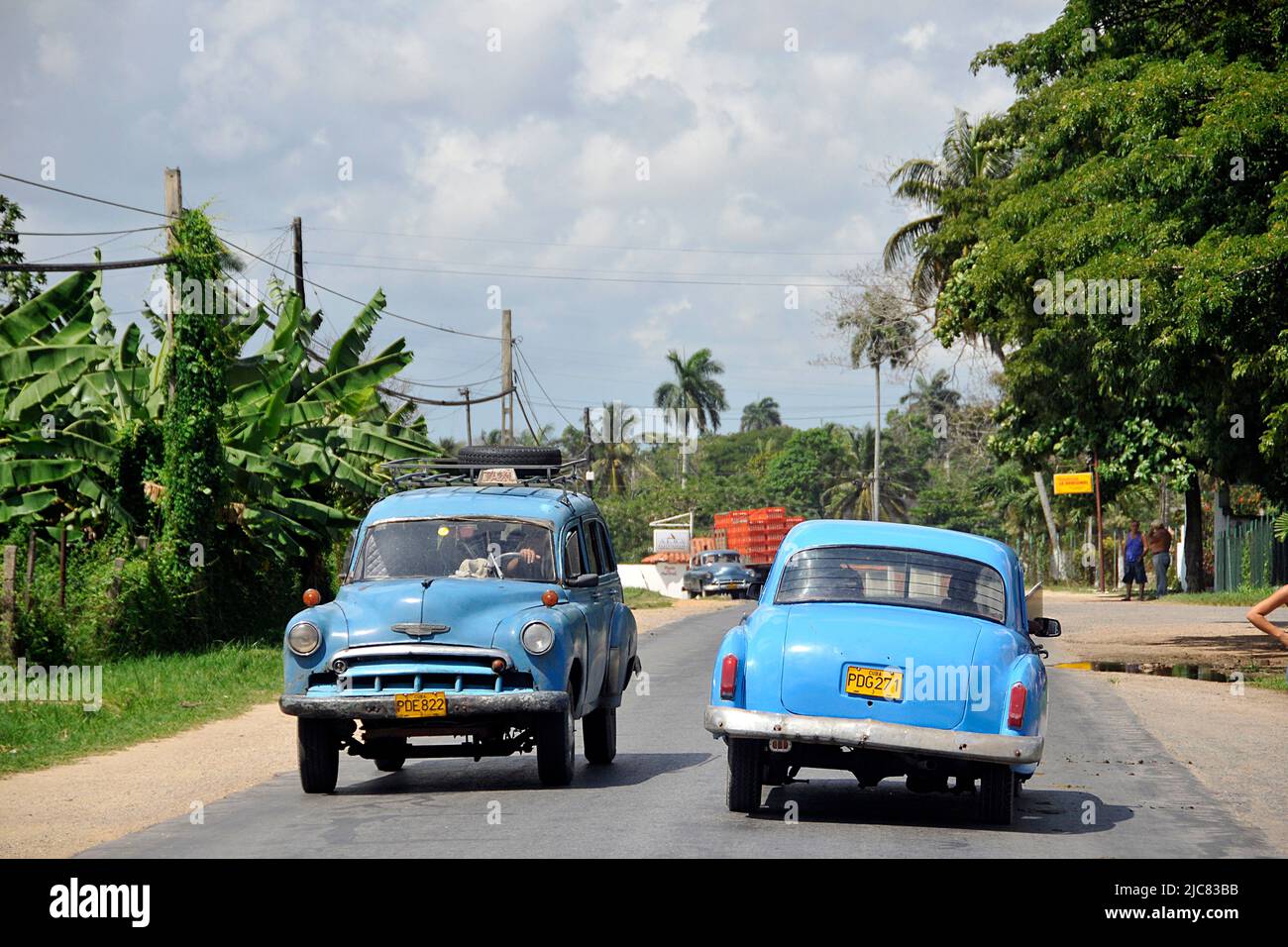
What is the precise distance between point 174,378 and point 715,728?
17478 millimetres

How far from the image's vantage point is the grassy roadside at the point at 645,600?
45706 millimetres

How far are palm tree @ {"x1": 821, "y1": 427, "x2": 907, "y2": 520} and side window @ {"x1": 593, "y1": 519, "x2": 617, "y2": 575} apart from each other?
8922 cm

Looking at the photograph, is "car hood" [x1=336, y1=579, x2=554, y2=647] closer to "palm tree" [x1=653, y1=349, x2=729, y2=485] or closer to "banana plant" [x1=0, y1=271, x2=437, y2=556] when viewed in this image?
"banana plant" [x1=0, y1=271, x2=437, y2=556]

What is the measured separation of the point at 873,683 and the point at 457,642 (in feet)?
10.1

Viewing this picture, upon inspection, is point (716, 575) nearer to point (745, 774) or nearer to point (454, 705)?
point (454, 705)

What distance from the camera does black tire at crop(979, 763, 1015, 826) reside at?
30.9 feet

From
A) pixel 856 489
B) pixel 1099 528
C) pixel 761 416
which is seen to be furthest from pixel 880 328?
pixel 761 416

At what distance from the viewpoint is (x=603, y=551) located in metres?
13.7

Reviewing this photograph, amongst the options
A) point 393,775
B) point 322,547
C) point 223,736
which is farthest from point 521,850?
point 322,547

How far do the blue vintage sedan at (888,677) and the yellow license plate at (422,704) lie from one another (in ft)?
6.48

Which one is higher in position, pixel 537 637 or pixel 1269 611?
pixel 537 637

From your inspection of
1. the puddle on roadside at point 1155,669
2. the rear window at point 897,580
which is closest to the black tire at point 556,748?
the rear window at point 897,580

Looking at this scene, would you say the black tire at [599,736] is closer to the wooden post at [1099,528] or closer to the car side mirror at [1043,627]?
the car side mirror at [1043,627]
